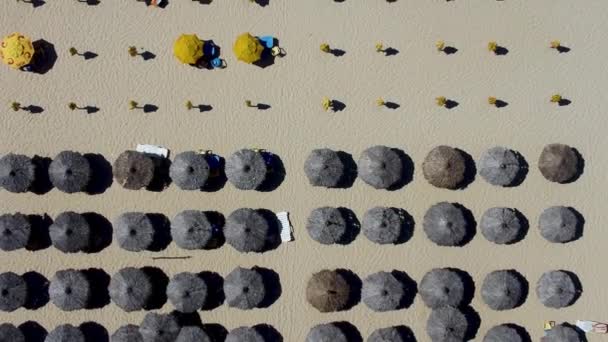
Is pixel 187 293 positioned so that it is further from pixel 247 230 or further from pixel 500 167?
pixel 500 167

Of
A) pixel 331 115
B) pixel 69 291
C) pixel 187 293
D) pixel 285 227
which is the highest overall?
pixel 331 115

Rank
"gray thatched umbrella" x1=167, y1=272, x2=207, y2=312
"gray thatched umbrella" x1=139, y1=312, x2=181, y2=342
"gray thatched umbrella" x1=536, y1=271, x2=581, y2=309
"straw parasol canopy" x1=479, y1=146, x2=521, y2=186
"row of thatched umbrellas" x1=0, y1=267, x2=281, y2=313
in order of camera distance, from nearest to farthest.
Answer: "gray thatched umbrella" x1=139, y1=312, x2=181, y2=342, "row of thatched umbrellas" x1=0, y1=267, x2=281, y2=313, "gray thatched umbrella" x1=167, y1=272, x2=207, y2=312, "gray thatched umbrella" x1=536, y1=271, x2=581, y2=309, "straw parasol canopy" x1=479, y1=146, x2=521, y2=186

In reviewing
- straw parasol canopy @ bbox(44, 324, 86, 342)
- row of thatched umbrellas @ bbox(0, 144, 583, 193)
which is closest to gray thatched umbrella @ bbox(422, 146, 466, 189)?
row of thatched umbrellas @ bbox(0, 144, 583, 193)

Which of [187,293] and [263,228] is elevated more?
[263,228]

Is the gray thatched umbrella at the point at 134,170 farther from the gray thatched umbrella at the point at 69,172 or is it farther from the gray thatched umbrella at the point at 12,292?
the gray thatched umbrella at the point at 12,292

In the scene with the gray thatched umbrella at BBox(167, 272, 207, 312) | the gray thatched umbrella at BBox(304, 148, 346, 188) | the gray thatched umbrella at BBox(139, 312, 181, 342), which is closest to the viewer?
the gray thatched umbrella at BBox(139, 312, 181, 342)

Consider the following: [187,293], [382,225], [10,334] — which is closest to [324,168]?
[382,225]

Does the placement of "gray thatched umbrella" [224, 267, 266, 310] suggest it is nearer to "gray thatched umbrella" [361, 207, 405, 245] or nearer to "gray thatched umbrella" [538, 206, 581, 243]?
"gray thatched umbrella" [361, 207, 405, 245]

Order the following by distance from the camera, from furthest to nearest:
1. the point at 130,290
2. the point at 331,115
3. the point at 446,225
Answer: the point at 331,115 < the point at 446,225 < the point at 130,290
